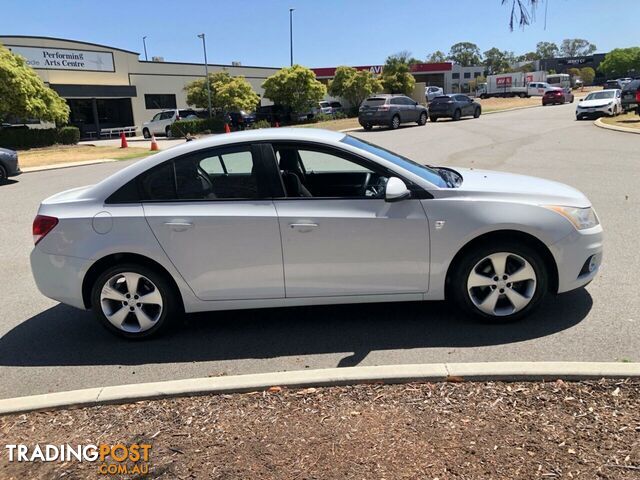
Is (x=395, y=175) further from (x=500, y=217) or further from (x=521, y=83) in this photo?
(x=521, y=83)

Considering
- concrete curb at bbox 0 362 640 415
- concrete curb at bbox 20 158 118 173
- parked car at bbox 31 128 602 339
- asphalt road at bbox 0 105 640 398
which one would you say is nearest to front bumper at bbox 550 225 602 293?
parked car at bbox 31 128 602 339

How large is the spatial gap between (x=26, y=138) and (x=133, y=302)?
26286 millimetres

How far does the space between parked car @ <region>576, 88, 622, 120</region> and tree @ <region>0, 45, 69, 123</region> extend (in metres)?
27.2

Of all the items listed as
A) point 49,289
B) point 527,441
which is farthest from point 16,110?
point 527,441

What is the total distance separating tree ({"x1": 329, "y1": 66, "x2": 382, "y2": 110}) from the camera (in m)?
43.3

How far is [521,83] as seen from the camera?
248 ft

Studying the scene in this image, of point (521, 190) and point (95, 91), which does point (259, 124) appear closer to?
point (95, 91)

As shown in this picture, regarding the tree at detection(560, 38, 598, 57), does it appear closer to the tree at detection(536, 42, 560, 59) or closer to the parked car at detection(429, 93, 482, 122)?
the tree at detection(536, 42, 560, 59)

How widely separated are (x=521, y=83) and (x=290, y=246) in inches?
3145

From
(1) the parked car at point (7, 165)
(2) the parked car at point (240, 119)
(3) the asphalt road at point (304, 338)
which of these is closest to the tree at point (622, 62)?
(2) the parked car at point (240, 119)

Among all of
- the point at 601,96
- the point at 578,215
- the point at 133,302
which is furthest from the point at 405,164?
the point at 601,96

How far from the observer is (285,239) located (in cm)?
419

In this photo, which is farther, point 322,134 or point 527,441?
point 322,134

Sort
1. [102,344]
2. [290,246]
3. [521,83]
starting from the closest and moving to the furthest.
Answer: [290,246] → [102,344] → [521,83]
